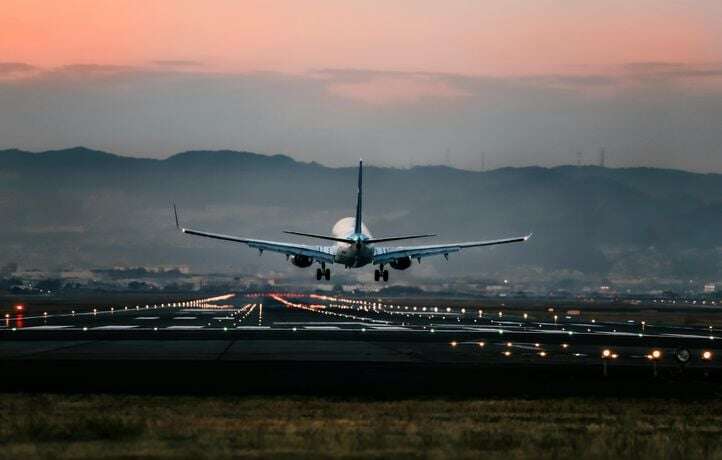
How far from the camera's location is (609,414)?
30.1 metres

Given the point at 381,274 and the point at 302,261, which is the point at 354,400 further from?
the point at 381,274

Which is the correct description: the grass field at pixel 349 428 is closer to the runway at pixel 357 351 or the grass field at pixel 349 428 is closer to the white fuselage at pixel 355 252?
the runway at pixel 357 351

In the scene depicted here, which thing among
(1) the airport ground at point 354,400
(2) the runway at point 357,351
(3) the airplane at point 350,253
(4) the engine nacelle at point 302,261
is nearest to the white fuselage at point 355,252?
(3) the airplane at point 350,253

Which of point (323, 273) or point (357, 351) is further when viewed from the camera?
point (323, 273)

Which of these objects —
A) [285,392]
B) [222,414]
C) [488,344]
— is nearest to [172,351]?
[488,344]

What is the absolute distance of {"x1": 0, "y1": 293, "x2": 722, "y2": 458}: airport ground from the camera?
24.0 metres

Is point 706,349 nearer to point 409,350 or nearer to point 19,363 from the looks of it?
point 409,350

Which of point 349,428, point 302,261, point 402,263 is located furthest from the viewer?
point 402,263

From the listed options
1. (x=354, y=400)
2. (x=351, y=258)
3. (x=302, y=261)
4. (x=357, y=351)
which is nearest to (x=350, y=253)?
(x=351, y=258)

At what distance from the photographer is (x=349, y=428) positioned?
2667cm

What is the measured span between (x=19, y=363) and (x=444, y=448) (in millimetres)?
25188

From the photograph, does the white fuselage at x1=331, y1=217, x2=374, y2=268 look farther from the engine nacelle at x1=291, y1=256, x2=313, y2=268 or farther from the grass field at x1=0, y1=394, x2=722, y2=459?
the grass field at x1=0, y1=394, x2=722, y2=459

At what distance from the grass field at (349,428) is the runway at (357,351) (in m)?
6.38

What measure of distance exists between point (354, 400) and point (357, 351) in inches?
835
